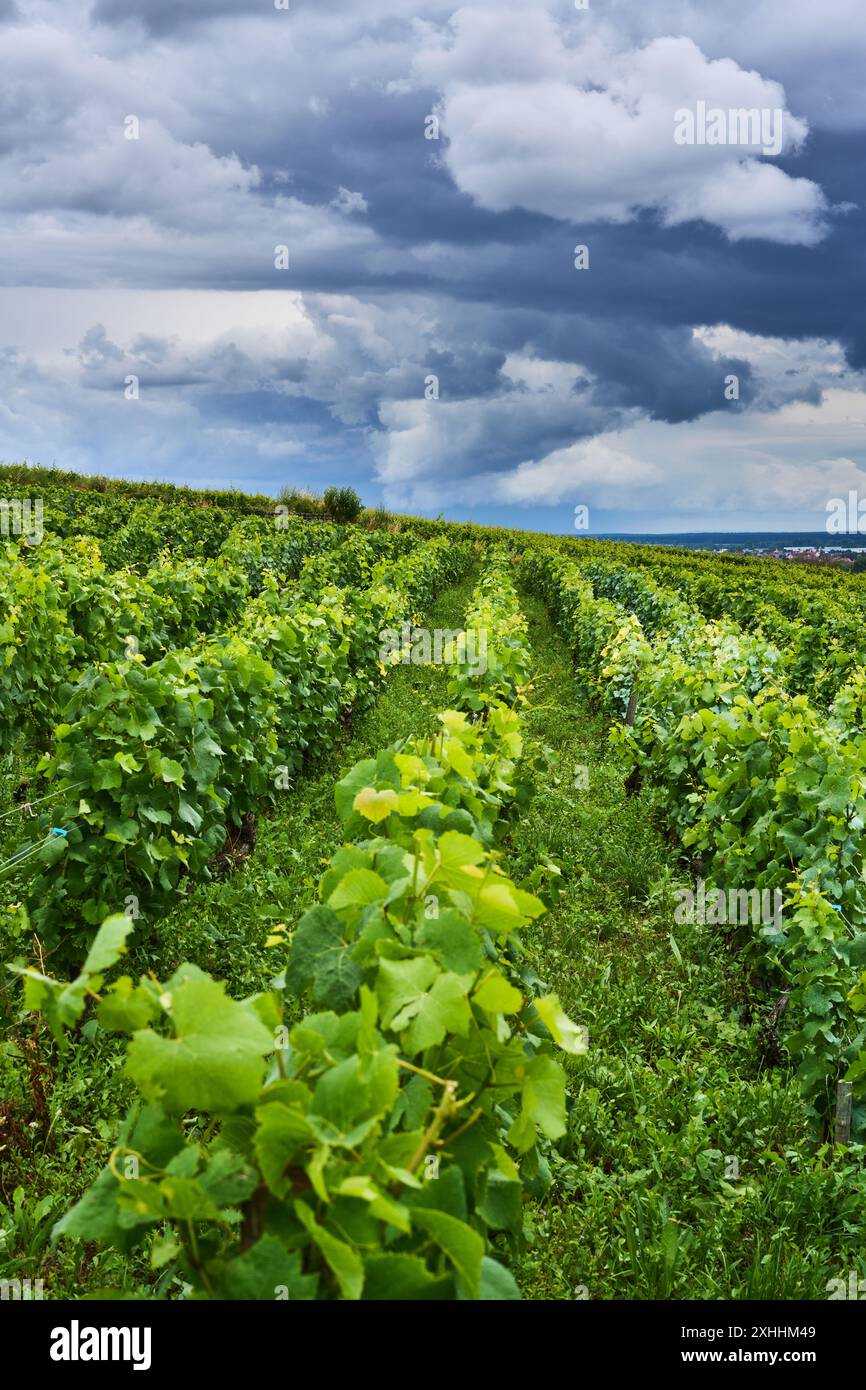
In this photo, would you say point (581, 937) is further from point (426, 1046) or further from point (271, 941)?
point (426, 1046)

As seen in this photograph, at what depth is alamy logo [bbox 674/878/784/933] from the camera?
16.8 ft

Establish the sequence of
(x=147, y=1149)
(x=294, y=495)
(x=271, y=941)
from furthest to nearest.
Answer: (x=294, y=495) → (x=271, y=941) → (x=147, y=1149)

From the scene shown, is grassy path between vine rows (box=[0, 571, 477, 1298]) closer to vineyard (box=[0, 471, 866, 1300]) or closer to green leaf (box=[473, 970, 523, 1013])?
vineyard (box=[0, 471, 866, 1300])

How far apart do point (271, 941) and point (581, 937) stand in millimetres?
3951

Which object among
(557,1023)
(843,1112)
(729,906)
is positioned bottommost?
(843,1112)

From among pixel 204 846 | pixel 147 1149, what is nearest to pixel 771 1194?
pixel 147 1149

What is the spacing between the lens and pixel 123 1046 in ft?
14.6

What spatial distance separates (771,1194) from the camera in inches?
145

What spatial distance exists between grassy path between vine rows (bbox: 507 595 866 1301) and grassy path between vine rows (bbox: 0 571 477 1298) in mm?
1576

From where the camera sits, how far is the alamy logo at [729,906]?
16.8 ft

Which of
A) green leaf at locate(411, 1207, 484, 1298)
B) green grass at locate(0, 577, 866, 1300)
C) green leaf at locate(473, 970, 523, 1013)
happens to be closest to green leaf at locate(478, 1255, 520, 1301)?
green leaf at locate(411, 1207, 484, 1298)

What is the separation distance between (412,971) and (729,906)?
175 inches

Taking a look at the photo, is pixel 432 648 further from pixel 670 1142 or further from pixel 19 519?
pixel 19 519
